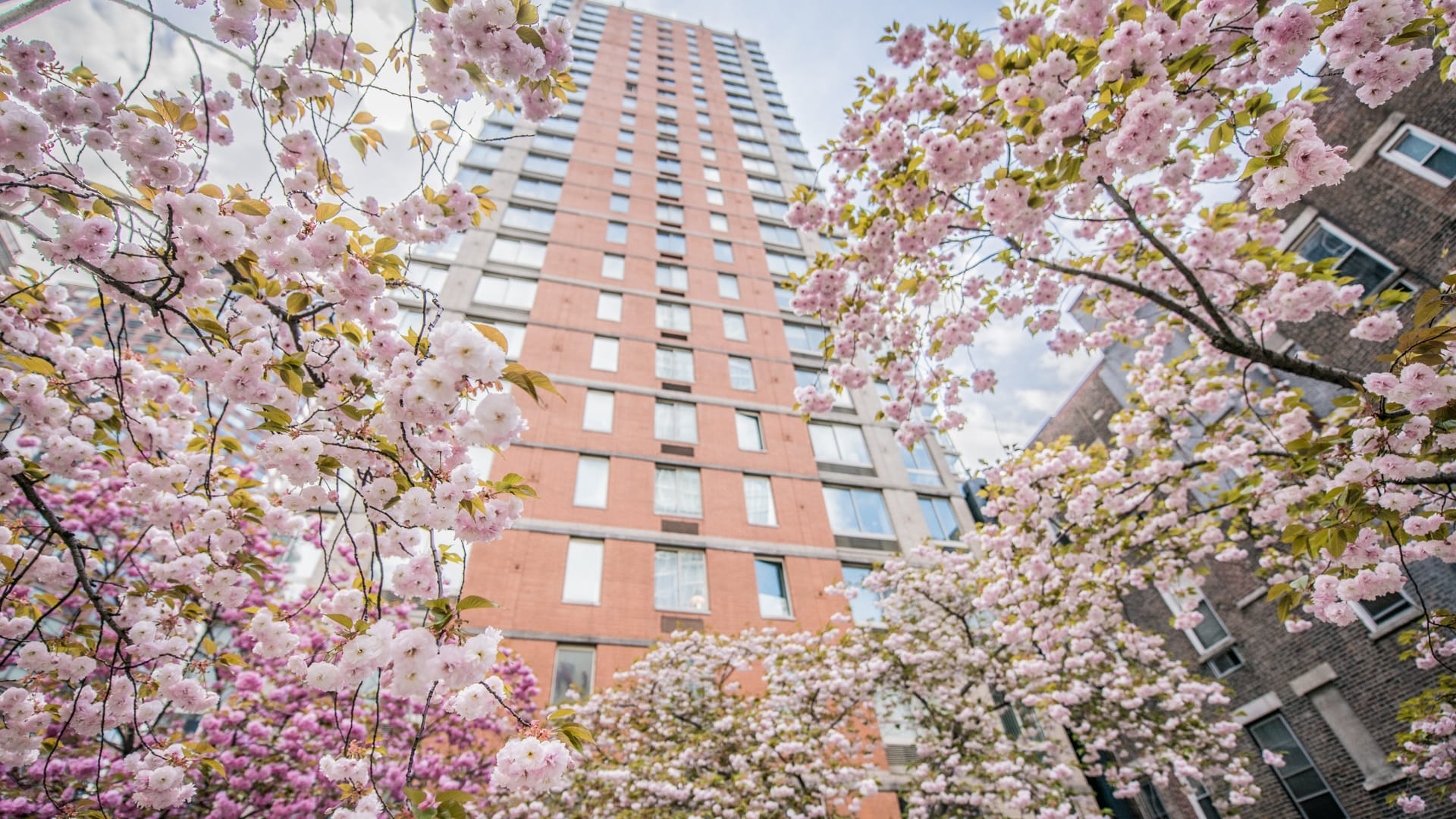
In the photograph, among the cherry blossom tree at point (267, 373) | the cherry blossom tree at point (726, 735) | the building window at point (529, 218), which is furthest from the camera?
the building window at point (529, 218)

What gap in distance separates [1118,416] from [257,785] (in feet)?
39.9

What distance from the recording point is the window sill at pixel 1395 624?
908 centimetres

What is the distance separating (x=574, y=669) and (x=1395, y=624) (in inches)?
575

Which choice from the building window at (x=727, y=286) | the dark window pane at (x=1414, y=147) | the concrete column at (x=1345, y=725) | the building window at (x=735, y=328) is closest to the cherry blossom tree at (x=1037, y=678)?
the concrete column at (x=1345, y=725)

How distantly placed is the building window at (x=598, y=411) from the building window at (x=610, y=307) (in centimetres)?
307

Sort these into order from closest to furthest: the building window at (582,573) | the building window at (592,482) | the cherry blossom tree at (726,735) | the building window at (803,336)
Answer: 1. the cherry blossom tree at (726,735)
2. the building window at (582,573)
3. the building window at (592,482)
4. the building window at (803,336)

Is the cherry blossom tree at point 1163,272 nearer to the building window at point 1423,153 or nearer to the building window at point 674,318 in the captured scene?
the building window at point 1423,153

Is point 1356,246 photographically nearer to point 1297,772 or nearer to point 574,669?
point 1297,772

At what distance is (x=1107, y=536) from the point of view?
708 cm

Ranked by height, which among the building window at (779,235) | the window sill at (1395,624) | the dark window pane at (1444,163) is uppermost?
the building window at (779,235)

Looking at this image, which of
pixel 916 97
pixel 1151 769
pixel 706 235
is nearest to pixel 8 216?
pixel 916 97

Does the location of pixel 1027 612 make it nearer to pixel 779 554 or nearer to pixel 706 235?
pixel 779 554

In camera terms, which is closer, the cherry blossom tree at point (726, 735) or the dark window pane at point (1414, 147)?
the cherry blossom tree at point (726, 735)

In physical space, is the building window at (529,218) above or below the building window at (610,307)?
above
